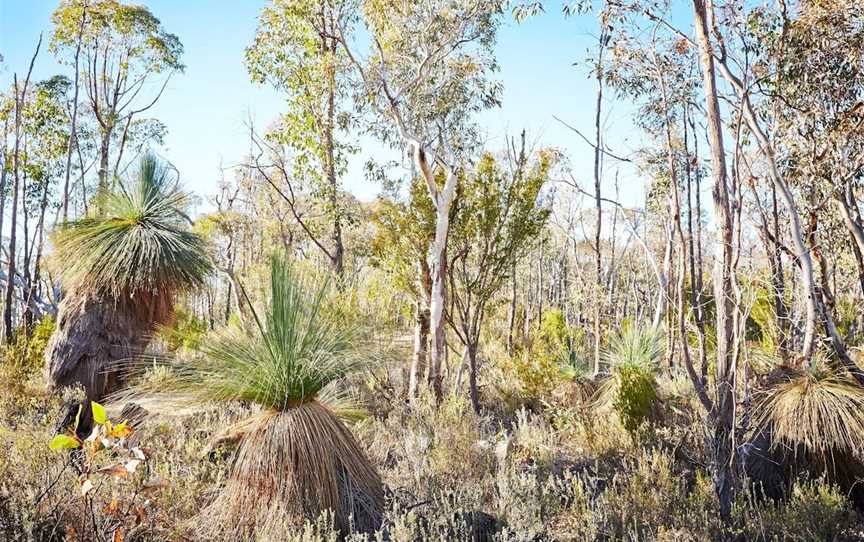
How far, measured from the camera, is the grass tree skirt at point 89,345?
4.85 metres

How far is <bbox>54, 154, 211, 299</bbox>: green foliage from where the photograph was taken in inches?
192

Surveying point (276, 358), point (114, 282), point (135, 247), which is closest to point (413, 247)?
point (135, 247)

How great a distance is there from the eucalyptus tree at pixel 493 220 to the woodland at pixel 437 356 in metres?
0.04

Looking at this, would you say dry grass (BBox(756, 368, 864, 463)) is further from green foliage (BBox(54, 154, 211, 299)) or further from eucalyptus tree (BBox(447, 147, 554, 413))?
green foliage (BBox(54, 154, 211, 299))

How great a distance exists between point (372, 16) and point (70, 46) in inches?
434

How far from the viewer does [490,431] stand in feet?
20.5

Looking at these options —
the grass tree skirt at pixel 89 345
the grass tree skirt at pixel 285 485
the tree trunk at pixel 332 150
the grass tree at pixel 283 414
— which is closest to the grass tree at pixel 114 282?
the grass tree skirt at pixel 89 345

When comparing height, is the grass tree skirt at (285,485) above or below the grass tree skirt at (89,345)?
below

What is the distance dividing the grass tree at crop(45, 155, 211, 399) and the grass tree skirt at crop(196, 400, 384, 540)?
2.30 metres

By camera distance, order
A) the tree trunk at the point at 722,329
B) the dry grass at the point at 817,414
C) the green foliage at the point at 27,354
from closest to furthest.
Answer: the tree trunk at the point at 722,329, the dry grass at the point at 817,414, the green foliage at the point at 27,354

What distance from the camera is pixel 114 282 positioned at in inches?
189

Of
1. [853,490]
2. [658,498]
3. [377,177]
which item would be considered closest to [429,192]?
[377,177]

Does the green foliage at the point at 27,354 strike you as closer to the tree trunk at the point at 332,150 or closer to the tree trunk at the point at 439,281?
the tree trunk at the point at 332,150

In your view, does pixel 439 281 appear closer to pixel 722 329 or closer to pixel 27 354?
pixel 722 329
